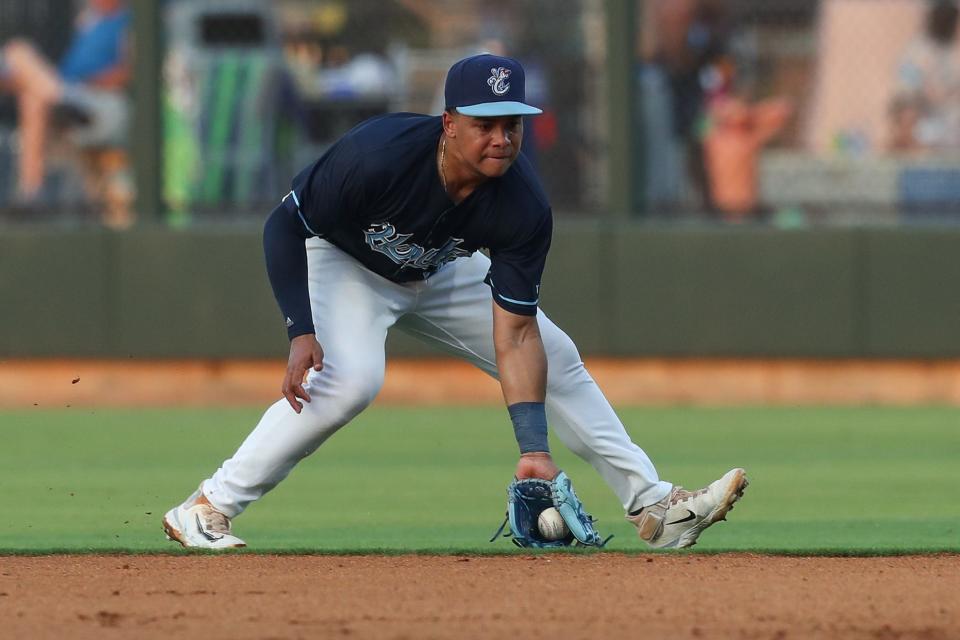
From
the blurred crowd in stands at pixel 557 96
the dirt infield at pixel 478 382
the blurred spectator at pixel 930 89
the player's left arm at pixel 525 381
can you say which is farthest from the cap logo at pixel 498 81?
the blurred spectator at pixel 930 89

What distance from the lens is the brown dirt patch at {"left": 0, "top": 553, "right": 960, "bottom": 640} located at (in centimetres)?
421

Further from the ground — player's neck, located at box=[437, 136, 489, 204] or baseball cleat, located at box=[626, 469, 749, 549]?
player's neck, located at box=[437, 136, 489, 204]

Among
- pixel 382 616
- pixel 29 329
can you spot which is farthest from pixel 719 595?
pixel 29 329

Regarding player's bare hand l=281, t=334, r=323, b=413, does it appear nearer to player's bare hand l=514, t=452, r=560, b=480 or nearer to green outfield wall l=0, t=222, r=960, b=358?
player's bare hand l=514, t=452, r=560, b=480

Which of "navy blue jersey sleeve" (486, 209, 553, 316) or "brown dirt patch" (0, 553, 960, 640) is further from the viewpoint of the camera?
"navy blue jersey sleeve" (486, 209, 553, 316)

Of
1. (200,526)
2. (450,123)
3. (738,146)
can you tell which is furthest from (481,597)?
(738,146)

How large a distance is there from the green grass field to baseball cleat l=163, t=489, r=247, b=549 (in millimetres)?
146

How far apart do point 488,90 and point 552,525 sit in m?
1.39

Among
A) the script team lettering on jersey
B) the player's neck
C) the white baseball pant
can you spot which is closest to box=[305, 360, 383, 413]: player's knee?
the white baseball pant

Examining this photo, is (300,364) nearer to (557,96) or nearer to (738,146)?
(557,96)

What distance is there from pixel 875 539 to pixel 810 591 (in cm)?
118

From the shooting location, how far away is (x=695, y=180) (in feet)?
37.5

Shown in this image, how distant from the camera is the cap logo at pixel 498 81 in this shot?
4.96m

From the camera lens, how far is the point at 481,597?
182 inches
